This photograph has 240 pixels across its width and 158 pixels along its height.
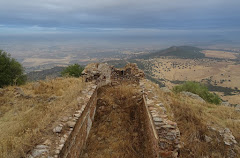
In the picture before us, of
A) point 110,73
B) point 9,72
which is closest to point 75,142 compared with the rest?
point 110,73

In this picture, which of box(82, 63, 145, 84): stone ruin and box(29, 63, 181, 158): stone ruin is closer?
box(29, 63, 181, 158): stone ruin

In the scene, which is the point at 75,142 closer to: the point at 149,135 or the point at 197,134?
the point at 149,135

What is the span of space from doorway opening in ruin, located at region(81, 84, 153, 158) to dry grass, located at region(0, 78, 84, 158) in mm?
1712

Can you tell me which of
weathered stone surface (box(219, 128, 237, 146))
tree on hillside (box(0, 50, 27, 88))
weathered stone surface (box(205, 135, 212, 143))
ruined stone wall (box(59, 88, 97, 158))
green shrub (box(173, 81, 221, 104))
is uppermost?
tree on hillside (box(0, 50, 27, 88))

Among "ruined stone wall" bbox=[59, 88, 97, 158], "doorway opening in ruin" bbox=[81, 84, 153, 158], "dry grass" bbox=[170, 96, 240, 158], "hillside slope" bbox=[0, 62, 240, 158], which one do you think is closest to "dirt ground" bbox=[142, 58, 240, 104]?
"dry grass" bbox=[170, 96, 240, 158]

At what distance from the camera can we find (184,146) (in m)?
6.06

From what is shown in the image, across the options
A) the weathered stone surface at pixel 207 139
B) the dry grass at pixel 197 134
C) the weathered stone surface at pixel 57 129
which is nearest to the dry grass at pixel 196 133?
the dry grass at pixel 197 134

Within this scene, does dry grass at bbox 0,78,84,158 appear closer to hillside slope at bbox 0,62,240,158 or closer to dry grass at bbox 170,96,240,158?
hillside slope at bbox 0,62,240,158

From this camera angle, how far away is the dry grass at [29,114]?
12.5ft

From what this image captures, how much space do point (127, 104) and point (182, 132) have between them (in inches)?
112

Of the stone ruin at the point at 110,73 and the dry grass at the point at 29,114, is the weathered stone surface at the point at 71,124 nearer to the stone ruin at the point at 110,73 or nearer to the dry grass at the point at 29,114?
the dry grass at the point at 29,114

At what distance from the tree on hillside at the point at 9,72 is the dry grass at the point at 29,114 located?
451cm

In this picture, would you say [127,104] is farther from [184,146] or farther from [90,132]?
[184,146]

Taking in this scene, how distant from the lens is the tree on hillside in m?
13.6
